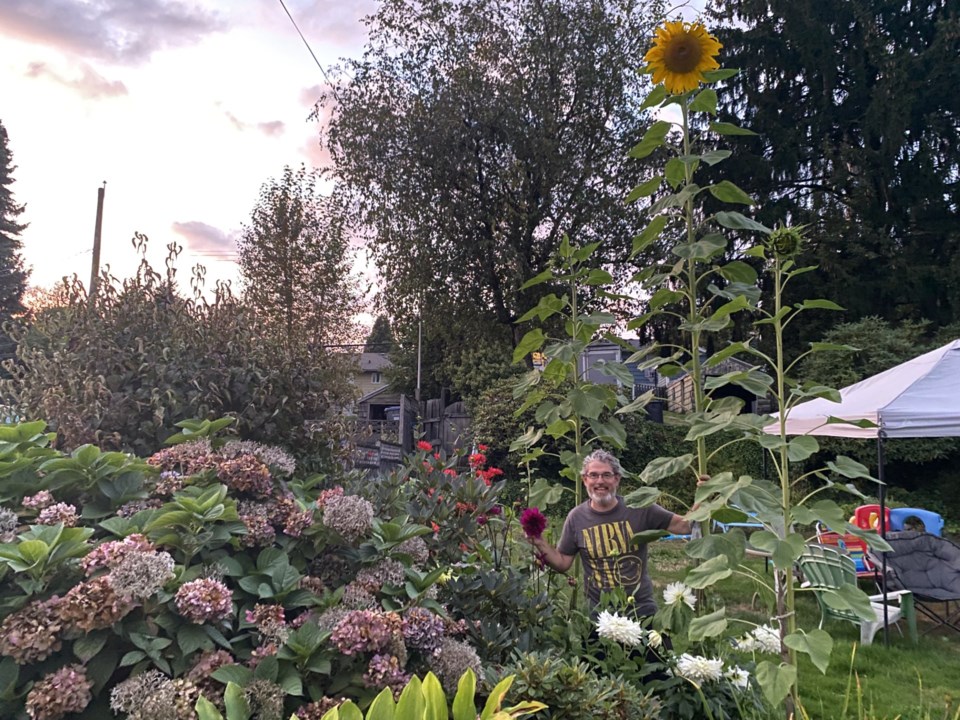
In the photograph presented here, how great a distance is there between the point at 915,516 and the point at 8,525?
8.91m

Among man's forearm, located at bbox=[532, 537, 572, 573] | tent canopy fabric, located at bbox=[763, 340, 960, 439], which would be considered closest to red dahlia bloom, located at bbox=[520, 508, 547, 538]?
man's forearm, located at bbox=[532, 537, 572, 573]

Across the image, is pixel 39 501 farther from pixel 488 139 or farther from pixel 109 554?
pixel 488 139

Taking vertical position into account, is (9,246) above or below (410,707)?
above

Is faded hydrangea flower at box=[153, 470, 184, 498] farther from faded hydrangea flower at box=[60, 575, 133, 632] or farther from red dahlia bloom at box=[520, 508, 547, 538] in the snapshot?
red dahlia bloom at box=[520, 508, 547, 538]

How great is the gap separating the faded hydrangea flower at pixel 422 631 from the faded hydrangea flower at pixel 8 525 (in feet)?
3.22

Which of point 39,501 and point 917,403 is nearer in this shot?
point 39,501

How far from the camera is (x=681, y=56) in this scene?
6.51 feet

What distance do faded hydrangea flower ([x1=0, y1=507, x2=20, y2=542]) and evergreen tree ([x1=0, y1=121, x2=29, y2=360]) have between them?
99.1ft

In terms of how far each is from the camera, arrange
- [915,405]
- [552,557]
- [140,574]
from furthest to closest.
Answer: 1. [915,405]
2. [552,557]
3. [140,574]

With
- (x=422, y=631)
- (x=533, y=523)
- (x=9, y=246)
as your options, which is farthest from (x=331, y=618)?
(x=9, y=246)

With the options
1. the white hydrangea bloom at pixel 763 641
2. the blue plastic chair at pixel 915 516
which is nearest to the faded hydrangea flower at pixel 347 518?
the white hydrangea bloom at pixel 763 641

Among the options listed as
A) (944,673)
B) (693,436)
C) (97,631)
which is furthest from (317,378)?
(944,673)

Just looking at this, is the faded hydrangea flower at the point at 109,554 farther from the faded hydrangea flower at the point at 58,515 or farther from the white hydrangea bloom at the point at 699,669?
the white hydrangea bloom at the point at 699,669

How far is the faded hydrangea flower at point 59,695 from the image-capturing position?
47.9 inches
